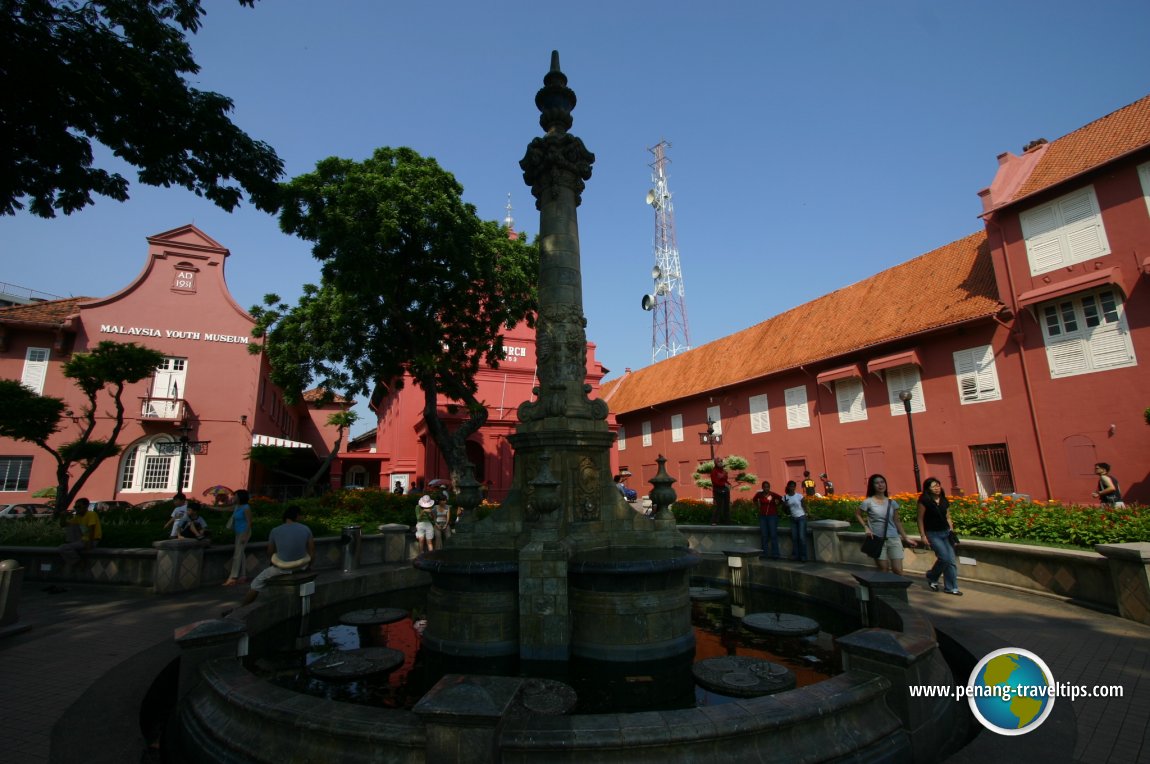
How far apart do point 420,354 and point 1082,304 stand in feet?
67.9

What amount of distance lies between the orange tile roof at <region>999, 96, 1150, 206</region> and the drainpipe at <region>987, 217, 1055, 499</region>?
5.47ft

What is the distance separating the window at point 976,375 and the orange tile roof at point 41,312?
3708cm

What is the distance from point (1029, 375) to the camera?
54.1 ft

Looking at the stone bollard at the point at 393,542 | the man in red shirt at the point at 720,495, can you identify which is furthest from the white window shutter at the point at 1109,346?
the stone bollard at the point at 393,542

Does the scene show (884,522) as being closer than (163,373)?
Yes

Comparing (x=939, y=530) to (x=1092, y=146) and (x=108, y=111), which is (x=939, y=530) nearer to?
(x=108, y=111)

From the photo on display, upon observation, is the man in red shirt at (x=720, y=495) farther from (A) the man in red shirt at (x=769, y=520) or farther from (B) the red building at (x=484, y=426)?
(B) the red building at (x=484, y=426)

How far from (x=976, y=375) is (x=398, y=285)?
20144 mm

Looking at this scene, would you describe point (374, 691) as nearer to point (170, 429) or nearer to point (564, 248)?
point (564, 248)

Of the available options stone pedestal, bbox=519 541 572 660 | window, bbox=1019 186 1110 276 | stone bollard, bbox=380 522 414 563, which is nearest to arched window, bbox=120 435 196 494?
→ stone bollard, bbox=380 522 414 563

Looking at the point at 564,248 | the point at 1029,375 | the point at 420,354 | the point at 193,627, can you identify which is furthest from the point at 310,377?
the point at 1029,375

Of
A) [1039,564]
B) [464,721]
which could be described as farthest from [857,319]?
[464,721]

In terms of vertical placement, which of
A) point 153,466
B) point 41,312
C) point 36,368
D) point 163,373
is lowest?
point 153,466

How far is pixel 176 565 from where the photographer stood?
9.65 metres
